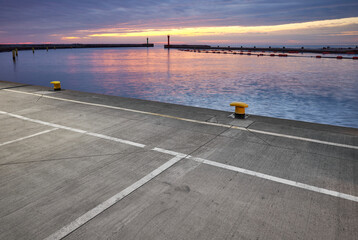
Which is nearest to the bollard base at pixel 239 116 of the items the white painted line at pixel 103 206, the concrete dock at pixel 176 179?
the concrete dock at pixel 176 179

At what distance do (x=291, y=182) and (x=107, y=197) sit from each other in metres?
3.04

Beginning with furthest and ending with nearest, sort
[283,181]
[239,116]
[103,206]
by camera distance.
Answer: [239,116] < [283,181] < [103,206]

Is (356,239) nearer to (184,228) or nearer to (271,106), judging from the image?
(184,228)

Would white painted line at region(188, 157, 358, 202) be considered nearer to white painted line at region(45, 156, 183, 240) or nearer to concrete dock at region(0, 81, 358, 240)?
concrete dock at region(0, 81, 358, 240)

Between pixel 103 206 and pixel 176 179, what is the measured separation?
128cm

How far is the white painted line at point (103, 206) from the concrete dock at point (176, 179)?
0.05 ft

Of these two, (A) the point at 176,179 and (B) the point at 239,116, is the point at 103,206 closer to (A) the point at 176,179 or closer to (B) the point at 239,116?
(A) the point at 176,179

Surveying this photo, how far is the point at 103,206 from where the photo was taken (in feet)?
11.3

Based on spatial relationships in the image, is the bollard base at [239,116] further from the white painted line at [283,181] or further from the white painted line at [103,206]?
the white painted line at [103,206]

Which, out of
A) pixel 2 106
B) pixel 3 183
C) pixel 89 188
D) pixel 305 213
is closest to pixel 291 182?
pixel 305 213

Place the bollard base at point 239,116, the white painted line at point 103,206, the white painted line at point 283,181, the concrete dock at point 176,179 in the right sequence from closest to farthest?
the white painted line at point 103,206 → the concrete dock at point 176,179 → the white painted line at point 283,181 → the bollard base at point 239,116

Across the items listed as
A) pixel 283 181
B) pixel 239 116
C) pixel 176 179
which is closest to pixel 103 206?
pixel 176 179

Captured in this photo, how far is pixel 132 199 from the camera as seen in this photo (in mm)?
3619

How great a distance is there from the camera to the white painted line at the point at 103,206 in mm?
2971
